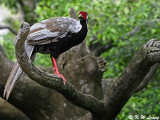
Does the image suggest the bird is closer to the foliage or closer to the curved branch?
the curved branch

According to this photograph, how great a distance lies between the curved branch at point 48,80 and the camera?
2275 millimetres

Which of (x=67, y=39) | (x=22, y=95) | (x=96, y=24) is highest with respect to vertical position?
(x=67, y=39)

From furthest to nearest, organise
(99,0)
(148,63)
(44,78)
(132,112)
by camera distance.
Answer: (99,0) < (132,112) < (148,63) < (44,78)

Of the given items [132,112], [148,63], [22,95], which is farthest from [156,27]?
[22,95]

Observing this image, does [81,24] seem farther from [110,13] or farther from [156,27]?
[110,13]

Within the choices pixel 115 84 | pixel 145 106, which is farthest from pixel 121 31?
pixel 115 84

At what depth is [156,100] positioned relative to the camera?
5.05m

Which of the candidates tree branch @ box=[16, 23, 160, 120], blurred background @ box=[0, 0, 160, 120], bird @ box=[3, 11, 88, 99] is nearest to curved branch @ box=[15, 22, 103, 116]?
tree branch @ box=[16, 23, 160, 120]

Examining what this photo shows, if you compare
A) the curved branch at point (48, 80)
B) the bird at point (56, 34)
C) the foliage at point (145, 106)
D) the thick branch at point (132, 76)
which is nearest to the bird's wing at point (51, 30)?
the bird at point (56, 34)

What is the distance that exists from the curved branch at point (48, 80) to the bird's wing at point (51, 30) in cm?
53

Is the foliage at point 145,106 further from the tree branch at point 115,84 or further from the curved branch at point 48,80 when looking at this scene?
the curved branch at point 48,80

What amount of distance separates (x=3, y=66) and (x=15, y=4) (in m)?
6.66

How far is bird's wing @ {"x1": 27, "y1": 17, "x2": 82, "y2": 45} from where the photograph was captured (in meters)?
3.19

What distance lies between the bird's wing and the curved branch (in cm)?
53
